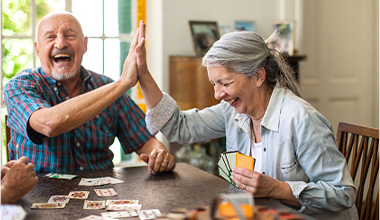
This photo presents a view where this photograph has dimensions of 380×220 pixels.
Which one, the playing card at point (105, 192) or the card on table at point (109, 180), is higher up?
the card on table at point (109, 180)

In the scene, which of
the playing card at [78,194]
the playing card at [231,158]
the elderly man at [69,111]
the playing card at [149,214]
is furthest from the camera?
the elderly man at [69,111]

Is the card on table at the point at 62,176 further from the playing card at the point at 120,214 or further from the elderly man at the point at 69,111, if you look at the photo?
the playing card at the point at 120,214

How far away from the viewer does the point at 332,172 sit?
68.1 inches

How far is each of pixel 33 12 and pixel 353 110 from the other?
3017 mm

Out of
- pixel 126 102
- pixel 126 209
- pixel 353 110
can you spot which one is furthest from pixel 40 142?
pixel 353 110

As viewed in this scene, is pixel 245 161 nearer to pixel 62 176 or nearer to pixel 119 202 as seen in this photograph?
pixel 119 202

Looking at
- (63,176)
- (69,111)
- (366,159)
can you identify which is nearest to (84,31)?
(69,111)

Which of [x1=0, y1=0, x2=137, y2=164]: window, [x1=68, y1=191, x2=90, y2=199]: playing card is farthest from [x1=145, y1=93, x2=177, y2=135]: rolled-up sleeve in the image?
[x1=0, y1=0, x2=137, y2=164]: window

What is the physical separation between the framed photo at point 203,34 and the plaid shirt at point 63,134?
1.26 meters

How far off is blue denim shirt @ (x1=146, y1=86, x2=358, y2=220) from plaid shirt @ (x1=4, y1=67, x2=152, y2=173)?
Answer: 2.24 feet

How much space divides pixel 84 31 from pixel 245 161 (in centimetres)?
235

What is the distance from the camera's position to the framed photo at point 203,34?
3668 mm

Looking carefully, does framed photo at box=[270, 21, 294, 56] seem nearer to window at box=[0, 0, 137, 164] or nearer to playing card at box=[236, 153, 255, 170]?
window at box=[0, 0, 137, 164]

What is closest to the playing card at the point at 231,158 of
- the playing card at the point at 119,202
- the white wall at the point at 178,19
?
the playing card at the point at 119,202
